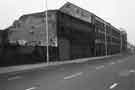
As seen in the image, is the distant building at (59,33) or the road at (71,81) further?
the distant building at (59,33)

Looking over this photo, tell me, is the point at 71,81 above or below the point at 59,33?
below

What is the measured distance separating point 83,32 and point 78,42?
20.0ft

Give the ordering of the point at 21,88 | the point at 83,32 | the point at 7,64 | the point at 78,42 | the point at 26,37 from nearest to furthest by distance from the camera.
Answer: the point at 21,88 < the point at 7,64 < the point at 26,37 < the point at 78,42 < the point at 83,32

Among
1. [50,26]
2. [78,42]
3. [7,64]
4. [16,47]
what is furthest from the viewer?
[78,42]

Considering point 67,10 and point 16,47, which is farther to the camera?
point 67,10

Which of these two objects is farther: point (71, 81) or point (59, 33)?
point (59, 33)

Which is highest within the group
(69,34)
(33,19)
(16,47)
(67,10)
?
(67,10)

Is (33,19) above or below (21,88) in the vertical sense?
above

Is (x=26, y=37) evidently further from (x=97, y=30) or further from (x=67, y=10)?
(x=97, y=30)

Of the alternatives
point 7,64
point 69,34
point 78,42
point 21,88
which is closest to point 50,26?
point 69,34

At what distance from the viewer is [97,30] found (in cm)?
6281

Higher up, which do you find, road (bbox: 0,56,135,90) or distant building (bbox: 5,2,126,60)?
distant building (bbox: 5,2,126,60)

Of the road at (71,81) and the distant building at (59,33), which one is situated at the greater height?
the distant building at (59,33)

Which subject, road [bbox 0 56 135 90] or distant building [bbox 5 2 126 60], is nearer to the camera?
road [bbox 0 56 135 90]
